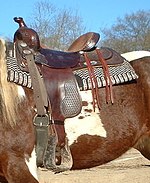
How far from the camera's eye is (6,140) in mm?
2758

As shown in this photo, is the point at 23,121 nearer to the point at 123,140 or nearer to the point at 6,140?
the point at 6,140

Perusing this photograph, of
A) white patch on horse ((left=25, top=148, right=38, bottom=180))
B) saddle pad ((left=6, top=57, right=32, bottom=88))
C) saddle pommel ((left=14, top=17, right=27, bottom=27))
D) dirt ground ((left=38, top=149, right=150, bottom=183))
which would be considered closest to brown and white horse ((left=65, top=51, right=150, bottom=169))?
white patch on horse ((left=25, top=148, right=38, bottom=180))

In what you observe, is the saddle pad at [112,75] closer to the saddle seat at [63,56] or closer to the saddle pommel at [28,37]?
the saddle seat at [63,56]

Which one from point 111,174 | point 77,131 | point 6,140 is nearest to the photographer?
point 6,140

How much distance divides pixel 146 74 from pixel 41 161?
1017 millimetres

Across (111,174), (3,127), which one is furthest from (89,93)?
(111,174)

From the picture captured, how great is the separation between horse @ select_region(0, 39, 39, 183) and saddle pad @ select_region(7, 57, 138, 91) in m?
0.04

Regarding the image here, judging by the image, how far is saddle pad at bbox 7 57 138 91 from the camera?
2.82 meters

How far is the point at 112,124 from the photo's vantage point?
3.03 meters

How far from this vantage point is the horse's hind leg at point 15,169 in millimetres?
2775

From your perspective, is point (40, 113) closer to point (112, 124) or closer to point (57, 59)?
point (57, 59)

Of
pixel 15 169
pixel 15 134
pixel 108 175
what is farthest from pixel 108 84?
pixel 108 175

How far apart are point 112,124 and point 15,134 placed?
0.71 meters

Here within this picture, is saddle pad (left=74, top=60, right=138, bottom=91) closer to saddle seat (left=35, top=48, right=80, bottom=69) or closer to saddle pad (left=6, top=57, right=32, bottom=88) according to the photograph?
saddle seat (left=35, top=48, right=80, bottom=69)
